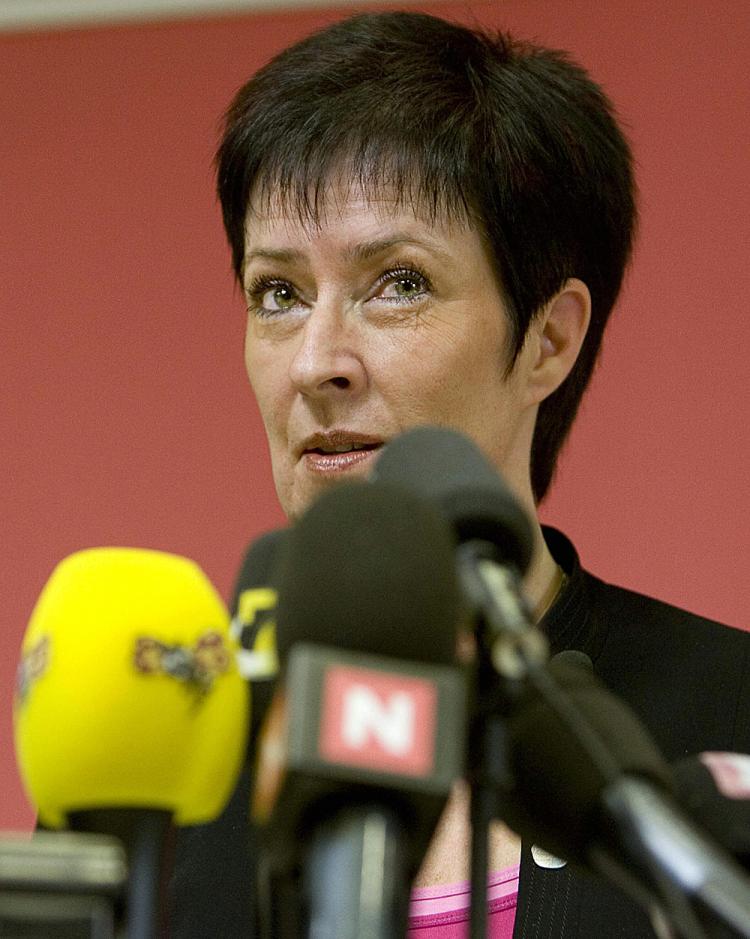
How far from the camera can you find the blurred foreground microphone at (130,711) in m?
0.58

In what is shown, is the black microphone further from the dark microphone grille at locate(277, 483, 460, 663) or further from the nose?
the nose

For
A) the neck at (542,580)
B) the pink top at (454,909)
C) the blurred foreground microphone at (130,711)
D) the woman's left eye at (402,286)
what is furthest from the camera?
the neck at (542,580)

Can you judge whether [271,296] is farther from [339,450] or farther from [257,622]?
[257,622]

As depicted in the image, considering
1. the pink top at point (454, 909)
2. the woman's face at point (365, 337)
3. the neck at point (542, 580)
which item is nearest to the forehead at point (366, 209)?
the woman's face at point (365, 337)

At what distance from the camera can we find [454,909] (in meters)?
1.17

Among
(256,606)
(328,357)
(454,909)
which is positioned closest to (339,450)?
(328,357)

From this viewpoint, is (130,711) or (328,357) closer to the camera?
(130,711)

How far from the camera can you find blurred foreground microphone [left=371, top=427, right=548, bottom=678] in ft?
1.73

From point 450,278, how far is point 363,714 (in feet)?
2.73

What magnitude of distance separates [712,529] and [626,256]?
0.76 metres

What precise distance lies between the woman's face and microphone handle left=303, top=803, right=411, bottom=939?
0.72m

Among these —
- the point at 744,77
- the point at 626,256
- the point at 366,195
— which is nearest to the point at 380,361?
the point at 366,195

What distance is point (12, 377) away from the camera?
8.04 feet

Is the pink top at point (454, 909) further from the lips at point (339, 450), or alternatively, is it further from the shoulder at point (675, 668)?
the lips at point (339, 450)
